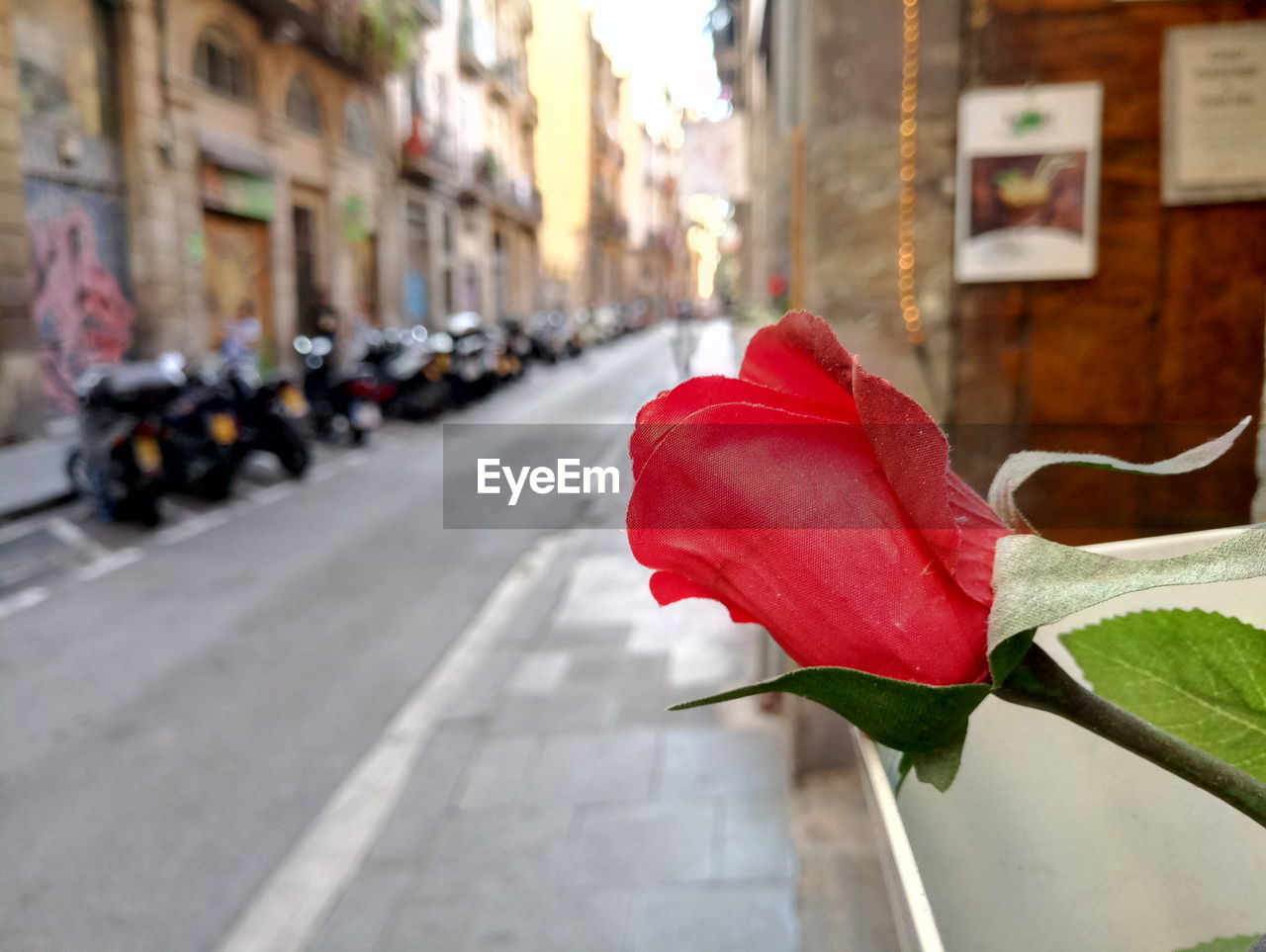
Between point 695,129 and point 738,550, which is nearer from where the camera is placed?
point 738,550

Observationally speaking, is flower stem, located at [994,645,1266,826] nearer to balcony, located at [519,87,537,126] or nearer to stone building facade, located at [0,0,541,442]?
stone building facade, located at [0,0,541,442]

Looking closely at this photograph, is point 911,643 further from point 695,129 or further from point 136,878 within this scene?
point 695,129

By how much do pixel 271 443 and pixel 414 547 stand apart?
238 cm

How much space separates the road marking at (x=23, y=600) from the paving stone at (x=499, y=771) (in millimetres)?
2507

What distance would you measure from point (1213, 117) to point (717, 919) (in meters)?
1.65

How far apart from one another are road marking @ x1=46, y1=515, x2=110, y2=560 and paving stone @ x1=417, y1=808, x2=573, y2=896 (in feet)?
11.9

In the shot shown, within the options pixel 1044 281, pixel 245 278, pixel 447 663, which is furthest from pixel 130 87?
pixel 1044 281

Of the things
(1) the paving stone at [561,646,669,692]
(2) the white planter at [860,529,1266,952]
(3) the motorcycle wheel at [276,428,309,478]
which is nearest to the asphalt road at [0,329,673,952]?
(1) the paving stone at [561,646,669,692]

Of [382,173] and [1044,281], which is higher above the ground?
[382,173]

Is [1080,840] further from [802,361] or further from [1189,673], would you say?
[802,361]

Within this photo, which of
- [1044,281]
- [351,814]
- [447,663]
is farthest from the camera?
[447,663]

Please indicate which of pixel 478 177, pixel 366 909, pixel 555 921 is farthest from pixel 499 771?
pixel 478 177

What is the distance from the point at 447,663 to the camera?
12.3ft

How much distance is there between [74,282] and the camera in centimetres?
896
